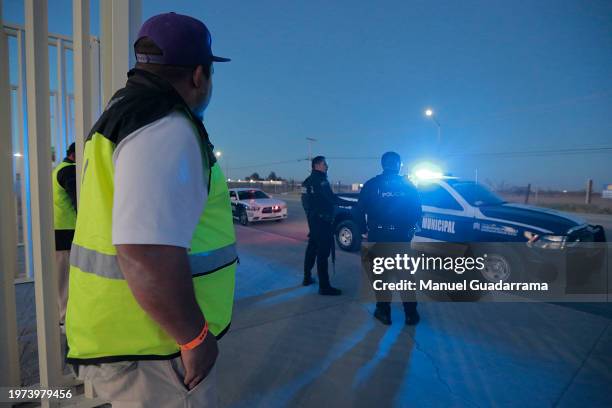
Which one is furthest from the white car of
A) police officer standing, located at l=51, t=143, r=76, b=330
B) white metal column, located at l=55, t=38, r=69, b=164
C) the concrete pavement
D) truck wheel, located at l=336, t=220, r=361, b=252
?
police officer standing, located at l=51, t=143, r=76, b=330

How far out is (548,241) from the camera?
15.7 feet

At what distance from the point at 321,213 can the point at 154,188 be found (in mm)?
3928

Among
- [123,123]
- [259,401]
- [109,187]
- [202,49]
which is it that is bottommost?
[259,401]

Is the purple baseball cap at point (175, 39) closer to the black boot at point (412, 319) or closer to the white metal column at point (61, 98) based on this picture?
the black boot at point (412, 319)

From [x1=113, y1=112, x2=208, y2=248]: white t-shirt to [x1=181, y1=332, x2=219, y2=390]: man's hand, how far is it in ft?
1.15

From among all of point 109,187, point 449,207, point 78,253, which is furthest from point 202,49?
point 449,207

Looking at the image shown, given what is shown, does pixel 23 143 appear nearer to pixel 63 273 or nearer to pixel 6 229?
pixel 63 273

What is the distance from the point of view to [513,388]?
2.71m

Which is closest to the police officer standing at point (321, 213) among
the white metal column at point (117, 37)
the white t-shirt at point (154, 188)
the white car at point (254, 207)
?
the white metal column at point (117, 37)

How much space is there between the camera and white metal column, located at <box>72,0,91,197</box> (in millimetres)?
1975

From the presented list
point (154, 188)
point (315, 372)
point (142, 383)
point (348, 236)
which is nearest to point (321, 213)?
point (315, 372)

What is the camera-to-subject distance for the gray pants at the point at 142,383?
116 cm

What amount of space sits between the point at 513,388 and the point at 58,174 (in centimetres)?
417

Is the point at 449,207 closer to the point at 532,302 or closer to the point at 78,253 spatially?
the point at 532,302
